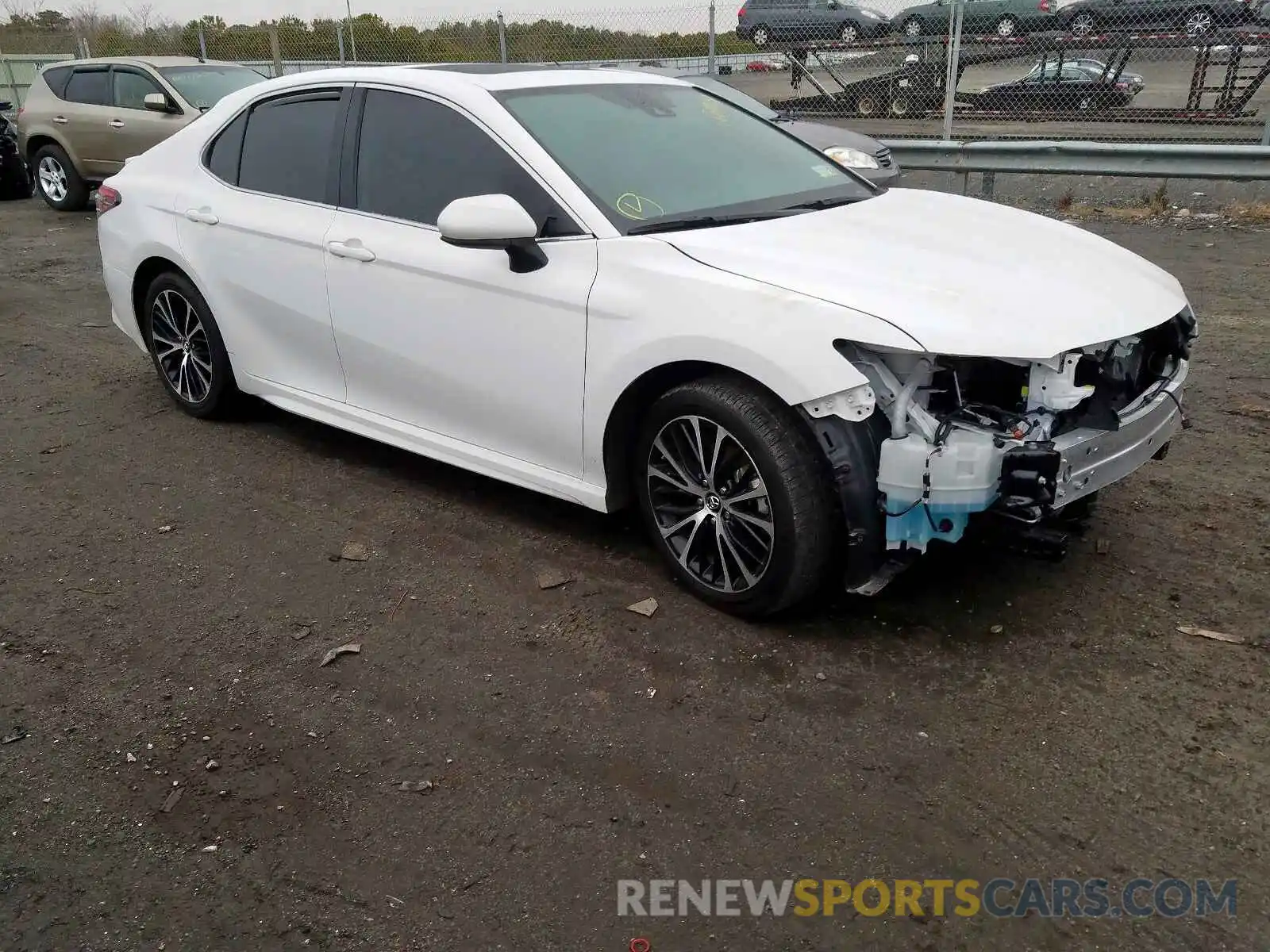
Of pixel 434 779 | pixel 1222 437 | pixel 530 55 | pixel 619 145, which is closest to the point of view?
pixel 434 779

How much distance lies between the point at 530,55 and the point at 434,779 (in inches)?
539

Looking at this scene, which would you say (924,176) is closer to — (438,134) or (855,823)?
(438,134)

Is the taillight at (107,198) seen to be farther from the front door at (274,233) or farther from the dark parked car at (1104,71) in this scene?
the dark parked car at (1104,71)

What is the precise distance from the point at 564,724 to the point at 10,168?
15072 millimetres

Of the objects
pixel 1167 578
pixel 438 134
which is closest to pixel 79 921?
pixel 438 134

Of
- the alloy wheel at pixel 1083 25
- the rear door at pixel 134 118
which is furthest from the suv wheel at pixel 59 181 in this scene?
the alloy wheel at pixel 1083 25

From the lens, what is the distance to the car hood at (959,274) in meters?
3.09

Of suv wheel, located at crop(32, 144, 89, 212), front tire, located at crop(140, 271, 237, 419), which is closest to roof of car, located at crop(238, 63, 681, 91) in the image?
front tire, located at crop(140, 271, 237, 419)

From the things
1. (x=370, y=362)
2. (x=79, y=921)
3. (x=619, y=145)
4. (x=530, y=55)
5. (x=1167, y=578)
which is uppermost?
(x=530, y=55)

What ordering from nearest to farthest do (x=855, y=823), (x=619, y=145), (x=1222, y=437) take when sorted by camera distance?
1. (x=855, y=823)
2. (x=619, y=145)
3. (x=1222, y=437)

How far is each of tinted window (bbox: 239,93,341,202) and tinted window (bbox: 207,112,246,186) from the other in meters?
0.05

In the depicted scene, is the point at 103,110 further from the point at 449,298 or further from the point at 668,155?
the point at 668,155

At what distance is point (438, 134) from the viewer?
417cm

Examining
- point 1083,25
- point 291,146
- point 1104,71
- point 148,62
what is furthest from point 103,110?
point 1104,71
